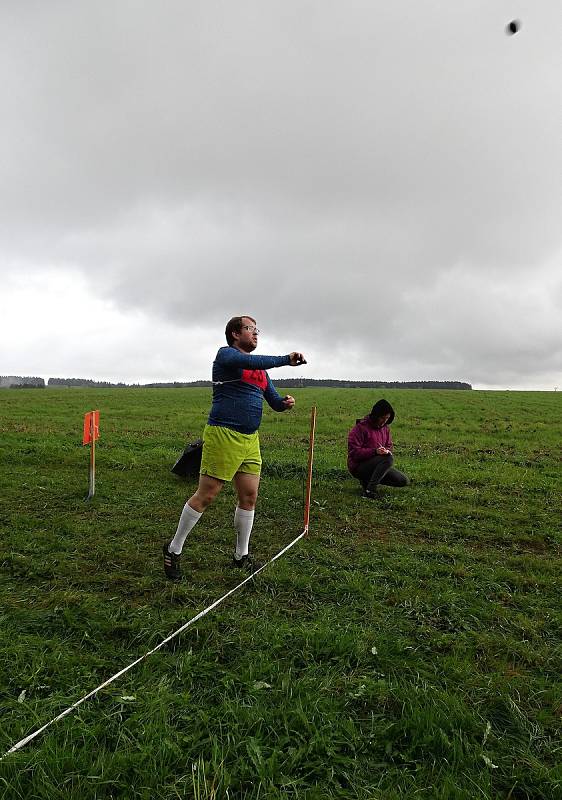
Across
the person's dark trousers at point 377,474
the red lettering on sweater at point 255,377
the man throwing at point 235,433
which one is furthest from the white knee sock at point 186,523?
the person's dark trousers at point 377,474

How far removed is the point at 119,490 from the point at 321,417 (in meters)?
17.7

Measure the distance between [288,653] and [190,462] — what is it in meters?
6.47

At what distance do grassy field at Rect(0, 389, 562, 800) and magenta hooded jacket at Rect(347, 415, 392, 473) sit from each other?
40.3 inches

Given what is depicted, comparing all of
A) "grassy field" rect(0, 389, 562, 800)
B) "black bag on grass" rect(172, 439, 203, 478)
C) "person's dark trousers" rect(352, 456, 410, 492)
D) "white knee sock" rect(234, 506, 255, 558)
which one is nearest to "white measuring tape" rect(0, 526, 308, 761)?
"grassy field" rect(0, 389, 562, 800)

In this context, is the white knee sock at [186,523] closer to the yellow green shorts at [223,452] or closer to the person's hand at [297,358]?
the yellow green shorts at [223,452]

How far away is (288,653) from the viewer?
3.62m

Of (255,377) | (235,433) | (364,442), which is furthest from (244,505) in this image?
(364,442)

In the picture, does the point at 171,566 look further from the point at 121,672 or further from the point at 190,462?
the point at 190,462

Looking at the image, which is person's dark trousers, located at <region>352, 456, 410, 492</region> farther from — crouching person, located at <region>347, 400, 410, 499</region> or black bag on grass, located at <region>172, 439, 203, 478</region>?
black bag on grass, located at <region>172, 439, 203, 478</region>

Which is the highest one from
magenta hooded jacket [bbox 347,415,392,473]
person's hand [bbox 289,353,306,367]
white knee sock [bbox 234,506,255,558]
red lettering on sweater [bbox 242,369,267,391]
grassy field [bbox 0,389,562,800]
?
person's hand [bbox 289,353,306,367]

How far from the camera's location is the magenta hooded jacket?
30.0 feet

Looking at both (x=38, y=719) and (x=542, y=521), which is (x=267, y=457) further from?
(x=38, y=719)

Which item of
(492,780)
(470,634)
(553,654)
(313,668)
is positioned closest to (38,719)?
(313,668)

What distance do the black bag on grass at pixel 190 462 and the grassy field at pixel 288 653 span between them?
1533mm
